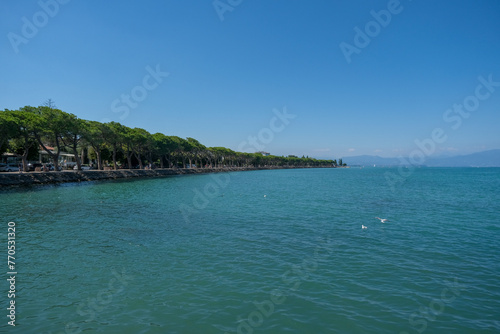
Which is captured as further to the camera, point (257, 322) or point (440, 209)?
point (440, 209)

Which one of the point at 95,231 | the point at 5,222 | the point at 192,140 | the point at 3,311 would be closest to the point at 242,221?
the point at 95,231

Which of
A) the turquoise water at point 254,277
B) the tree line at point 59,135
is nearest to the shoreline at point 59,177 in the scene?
the tree line at point 59,135

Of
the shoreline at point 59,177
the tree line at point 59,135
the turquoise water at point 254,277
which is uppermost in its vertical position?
the tree line at point 59,135

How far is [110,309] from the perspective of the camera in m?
7.71

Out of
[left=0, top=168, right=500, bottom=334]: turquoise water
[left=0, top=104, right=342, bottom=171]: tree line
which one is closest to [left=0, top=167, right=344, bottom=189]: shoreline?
[left=0, top=104, right=342, bottom=171]: tree line

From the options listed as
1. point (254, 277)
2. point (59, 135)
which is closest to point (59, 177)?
point (59, 135)

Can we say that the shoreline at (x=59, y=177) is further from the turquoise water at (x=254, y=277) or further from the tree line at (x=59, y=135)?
the turquoise water at (x=254, y=277)

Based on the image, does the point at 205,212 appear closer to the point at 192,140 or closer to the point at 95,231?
the point at 95,231

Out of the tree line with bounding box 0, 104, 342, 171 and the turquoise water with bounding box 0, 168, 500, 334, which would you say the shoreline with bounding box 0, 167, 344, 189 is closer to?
the tree line with bounding box 0, 104, 342, 171

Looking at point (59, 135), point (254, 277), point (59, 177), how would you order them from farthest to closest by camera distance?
point (59, 177)
point (59, 135)
point (254, 277)

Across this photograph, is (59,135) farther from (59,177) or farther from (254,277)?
(254,277)

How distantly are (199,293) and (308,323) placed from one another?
329 cm

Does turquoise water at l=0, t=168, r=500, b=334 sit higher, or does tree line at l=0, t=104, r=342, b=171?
tree line at l=0, t=104, r=342, b=171

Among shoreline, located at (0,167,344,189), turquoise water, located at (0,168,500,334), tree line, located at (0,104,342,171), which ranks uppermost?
tree line, located at (0,104,342,171)
